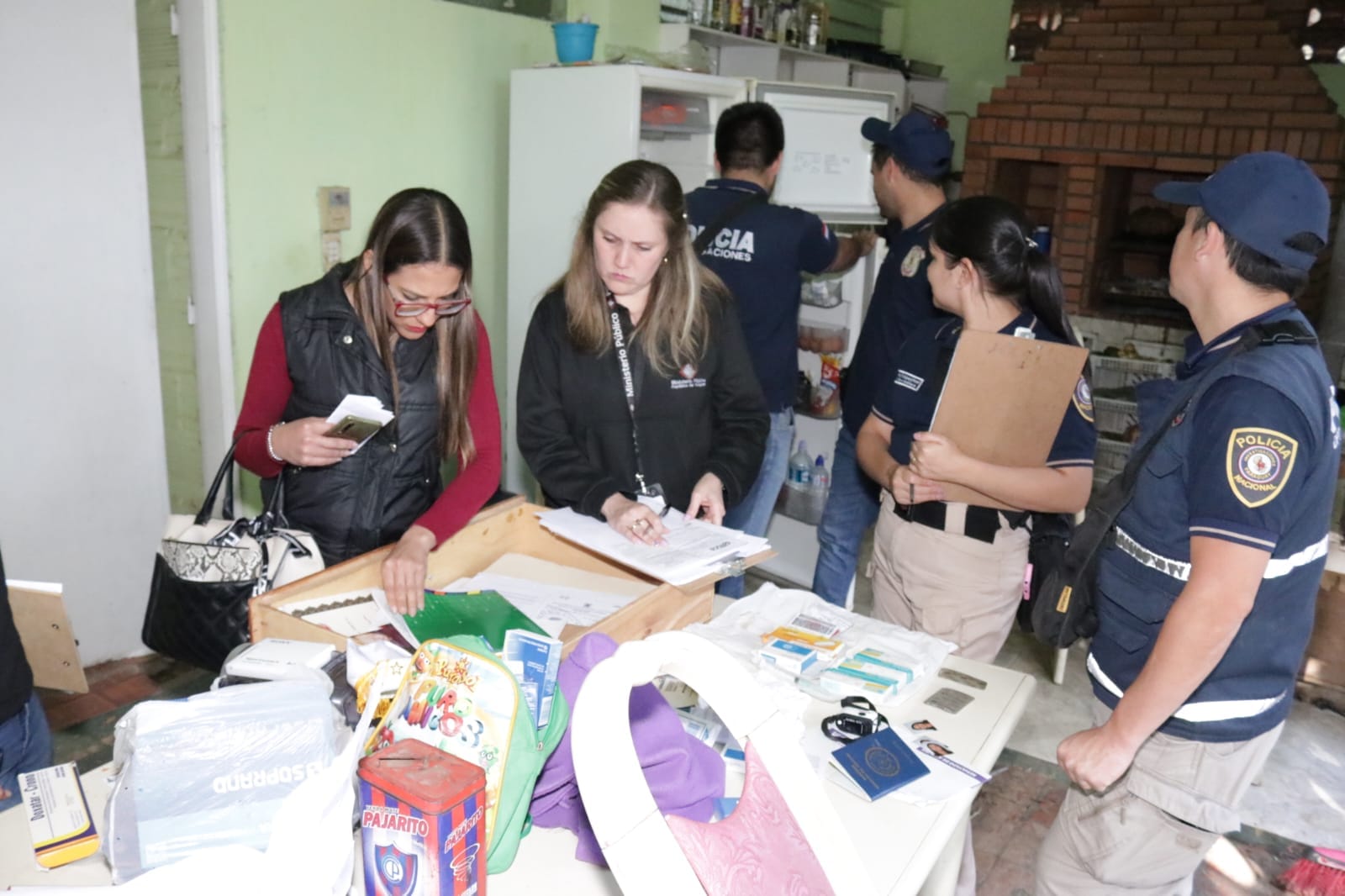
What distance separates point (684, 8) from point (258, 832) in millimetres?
3630

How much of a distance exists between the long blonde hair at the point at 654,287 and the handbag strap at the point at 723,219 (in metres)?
0.84

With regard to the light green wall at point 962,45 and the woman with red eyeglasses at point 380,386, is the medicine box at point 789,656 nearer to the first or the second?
the woman with red eyeglasses at point 380,386

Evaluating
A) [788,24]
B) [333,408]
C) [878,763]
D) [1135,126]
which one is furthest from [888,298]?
[1135,126]

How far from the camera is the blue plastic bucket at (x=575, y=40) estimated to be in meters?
3.30

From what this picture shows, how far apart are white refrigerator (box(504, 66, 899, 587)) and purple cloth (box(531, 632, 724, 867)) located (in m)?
2.10

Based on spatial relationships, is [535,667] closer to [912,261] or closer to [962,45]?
[912,261]

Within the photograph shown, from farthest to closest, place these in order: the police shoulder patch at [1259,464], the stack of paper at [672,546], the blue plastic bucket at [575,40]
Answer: the blue plastic bucket at [575,40] < the stack of paper at [672,546] < the police shoulder patch at [1259,464]

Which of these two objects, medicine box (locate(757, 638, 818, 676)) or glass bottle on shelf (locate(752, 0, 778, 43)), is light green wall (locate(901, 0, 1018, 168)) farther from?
medicine box (locate(757, 638, 818, 676))

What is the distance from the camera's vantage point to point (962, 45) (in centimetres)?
579

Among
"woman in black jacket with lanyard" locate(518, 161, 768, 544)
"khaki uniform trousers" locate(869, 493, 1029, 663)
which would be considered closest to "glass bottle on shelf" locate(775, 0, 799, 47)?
"woman in black jacket with lanyard" locate(518, 161, 768, 544)

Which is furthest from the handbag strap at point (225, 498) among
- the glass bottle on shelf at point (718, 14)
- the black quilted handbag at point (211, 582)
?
the glass bottle on shelf at point (718, 14)

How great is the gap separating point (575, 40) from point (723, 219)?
83 cm

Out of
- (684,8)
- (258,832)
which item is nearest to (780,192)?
(684,8)

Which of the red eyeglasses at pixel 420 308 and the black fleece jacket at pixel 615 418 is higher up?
the red eyeglasses at pixel 420 308
